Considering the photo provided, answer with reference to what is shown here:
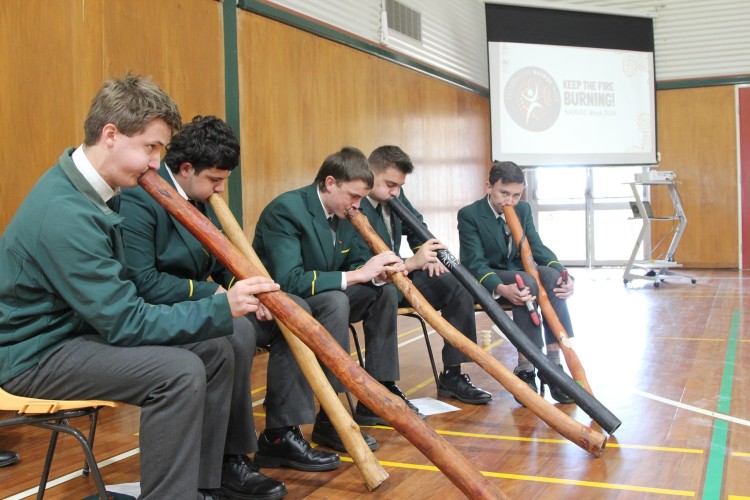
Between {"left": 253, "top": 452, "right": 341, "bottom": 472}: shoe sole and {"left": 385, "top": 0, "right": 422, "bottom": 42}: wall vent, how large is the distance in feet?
15.8

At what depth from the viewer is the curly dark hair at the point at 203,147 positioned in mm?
2135

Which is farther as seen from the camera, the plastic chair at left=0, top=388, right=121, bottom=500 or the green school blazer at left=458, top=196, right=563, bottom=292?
the green school blazer at left=458, top=196, right=563, bottom=292

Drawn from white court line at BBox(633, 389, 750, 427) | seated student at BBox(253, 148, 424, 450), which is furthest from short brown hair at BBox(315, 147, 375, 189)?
white court line at BBox(633, 389, 750, 427)

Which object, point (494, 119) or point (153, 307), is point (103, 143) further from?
point (494, 119)

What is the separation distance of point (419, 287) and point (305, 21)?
2.74m

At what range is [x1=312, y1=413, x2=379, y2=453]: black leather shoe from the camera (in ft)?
8.23

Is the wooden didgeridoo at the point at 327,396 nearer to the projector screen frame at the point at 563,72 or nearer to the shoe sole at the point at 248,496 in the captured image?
the shoe sole at the point at 248,496

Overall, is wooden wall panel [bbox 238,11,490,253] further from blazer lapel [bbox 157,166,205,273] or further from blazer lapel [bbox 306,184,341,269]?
blazer lapel [bbox 157,166,205,273]

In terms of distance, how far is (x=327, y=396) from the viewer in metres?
2.28

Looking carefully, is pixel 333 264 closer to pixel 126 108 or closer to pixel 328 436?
pixel 328 436

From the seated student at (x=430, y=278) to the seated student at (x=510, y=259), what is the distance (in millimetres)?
177

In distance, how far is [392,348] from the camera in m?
2.81

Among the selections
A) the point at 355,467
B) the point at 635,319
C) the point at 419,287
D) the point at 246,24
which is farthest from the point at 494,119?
the point at 355,467

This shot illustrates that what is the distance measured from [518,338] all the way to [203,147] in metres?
1.38
